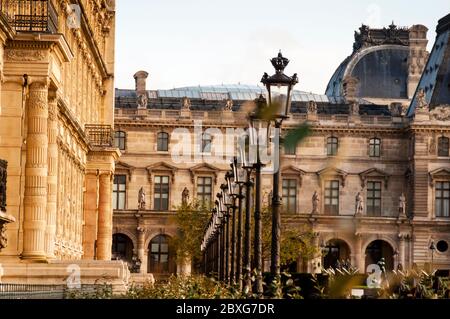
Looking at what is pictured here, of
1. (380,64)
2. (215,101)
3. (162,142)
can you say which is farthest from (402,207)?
(380,64)

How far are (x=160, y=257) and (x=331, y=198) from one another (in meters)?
14.1

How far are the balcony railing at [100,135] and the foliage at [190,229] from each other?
36.9m

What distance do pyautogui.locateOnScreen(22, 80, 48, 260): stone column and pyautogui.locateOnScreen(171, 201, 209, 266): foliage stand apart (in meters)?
66.5

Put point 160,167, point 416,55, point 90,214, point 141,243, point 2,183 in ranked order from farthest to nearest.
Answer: point 416,55
point 160,167
point 141,243
point 90,214
point 2,183

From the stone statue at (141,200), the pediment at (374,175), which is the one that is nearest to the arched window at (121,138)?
the stone statue at (141,200)

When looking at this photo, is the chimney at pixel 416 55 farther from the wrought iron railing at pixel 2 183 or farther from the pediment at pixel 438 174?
the wrought iron railing at pixel 2 183

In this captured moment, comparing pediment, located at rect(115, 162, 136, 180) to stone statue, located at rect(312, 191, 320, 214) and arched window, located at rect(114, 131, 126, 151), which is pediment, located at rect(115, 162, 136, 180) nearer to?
arched window, located at rect(114, 131, 126, 151)

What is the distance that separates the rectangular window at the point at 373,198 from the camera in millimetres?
111625

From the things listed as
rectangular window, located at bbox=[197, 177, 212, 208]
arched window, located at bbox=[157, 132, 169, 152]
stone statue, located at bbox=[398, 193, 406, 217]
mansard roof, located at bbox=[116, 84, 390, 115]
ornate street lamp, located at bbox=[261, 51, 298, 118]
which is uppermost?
mansard roof, located at bbox=[116, 84, 390, 115]

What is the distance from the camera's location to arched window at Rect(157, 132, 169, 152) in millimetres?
110188

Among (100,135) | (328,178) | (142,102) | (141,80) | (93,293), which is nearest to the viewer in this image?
(93,293)

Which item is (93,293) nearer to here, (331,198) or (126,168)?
(126,168)

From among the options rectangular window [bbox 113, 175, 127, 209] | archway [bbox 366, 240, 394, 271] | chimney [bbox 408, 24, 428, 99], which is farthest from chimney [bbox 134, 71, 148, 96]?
chimney [bbox 408, 24, 428, 99]

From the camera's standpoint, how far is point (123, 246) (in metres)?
109
